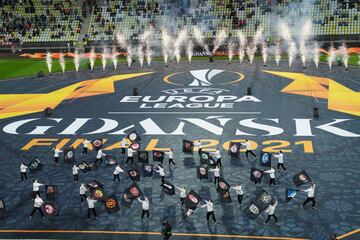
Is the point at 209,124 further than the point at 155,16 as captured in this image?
No

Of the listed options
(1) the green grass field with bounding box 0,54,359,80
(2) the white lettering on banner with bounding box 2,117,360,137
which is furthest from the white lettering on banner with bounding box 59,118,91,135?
(1) the green grass field with bounding box 0,54,359,80

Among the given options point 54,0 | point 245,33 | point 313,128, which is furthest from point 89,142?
point 54,0

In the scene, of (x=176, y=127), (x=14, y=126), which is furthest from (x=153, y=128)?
(x=14, y=126)

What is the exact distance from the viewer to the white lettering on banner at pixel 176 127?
31.4 metres

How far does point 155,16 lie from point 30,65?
21358 millimetres

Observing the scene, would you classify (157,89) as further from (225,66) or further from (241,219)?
(241,219)

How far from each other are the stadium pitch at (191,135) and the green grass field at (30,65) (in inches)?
144

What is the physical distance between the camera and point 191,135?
3125cm

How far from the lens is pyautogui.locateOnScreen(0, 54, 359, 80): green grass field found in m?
54.4

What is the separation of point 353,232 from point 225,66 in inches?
1441

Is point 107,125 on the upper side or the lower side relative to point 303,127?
upper

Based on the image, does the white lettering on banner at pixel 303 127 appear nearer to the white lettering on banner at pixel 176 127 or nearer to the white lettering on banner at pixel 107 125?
the white lettering on banner at pixel 176 127

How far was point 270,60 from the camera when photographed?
2223 inches

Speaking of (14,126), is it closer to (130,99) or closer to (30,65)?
(130,99)
